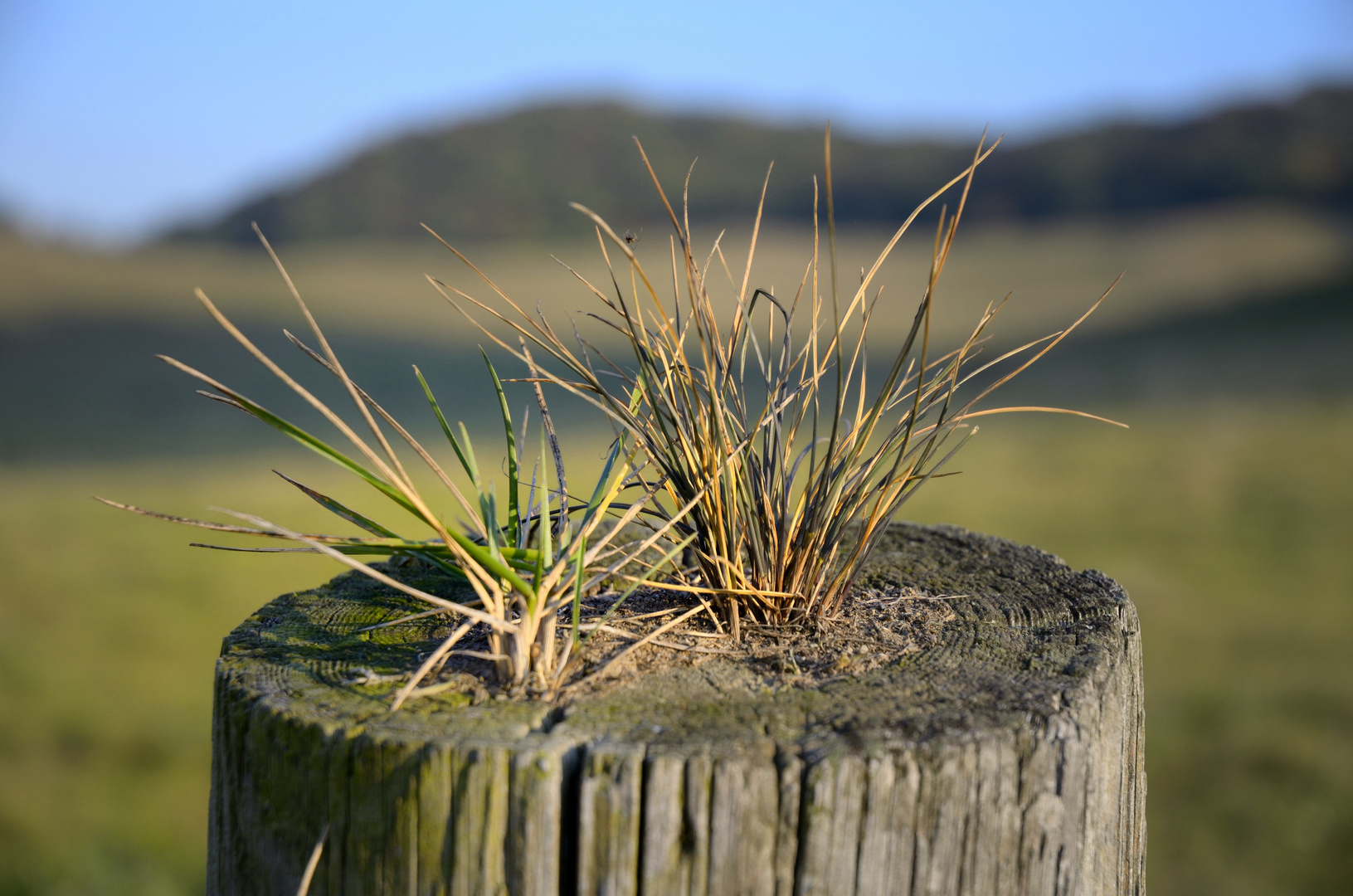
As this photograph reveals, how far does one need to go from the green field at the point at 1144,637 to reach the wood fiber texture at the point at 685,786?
3688 millimetres

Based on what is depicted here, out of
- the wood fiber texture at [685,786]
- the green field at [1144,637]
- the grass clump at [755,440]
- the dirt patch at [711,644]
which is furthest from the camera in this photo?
the green field at [1144,637]

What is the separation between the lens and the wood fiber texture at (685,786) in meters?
1.05

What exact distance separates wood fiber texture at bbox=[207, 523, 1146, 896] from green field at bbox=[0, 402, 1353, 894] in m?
3.69

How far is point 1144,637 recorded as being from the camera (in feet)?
21.8

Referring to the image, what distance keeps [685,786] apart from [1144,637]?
6719 millimetres

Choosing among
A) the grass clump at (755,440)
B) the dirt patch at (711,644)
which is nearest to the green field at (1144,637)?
the dirt patch at (711,644)

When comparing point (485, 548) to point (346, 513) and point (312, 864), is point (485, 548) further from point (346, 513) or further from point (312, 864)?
point (312, 864)

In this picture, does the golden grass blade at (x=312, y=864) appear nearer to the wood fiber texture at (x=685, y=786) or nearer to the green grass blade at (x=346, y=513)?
the wood fiber texture at (x=685, y=786)

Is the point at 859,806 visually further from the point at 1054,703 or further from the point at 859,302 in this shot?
the point at 859,302

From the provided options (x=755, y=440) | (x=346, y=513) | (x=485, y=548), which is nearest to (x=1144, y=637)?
(x=755, y=440)

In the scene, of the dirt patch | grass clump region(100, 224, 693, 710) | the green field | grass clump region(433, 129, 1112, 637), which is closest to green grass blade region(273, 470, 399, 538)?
grass clump region(100, 224, 693, 710)

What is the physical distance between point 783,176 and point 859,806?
29.1 meters

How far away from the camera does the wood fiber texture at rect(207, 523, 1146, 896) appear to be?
Answer: 1050 mm

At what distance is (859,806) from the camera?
1.06 m
